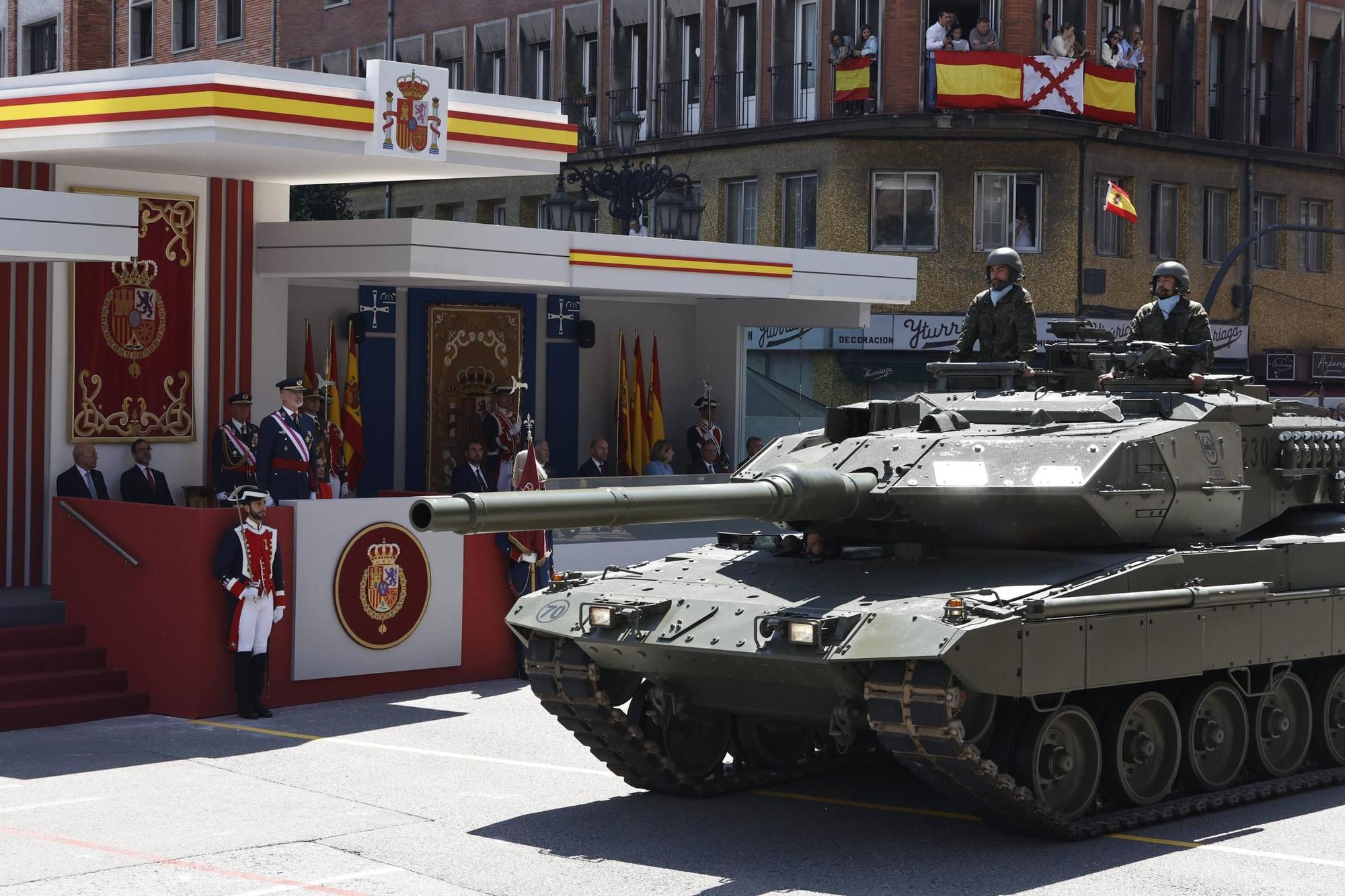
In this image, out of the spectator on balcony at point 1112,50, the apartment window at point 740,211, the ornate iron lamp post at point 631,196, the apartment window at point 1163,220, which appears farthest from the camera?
the apartment window at point 1163,220

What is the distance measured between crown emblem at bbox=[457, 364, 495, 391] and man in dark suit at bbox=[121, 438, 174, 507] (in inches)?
174

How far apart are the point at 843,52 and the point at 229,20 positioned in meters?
14.8

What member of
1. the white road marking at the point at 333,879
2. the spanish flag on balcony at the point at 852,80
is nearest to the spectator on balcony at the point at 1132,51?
the spanish flag on balcony at the point at 852,80

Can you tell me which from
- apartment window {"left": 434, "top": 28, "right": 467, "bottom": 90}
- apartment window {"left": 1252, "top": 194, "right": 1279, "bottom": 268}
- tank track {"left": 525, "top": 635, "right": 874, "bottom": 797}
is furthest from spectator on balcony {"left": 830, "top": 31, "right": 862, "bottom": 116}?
tank track {"left": 525, "top": 635, "right": 874, "bottom": 797}

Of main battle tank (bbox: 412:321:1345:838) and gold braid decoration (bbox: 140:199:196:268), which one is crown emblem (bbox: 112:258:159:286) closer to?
gold braid decoration (bbox: 140:199:196:268)

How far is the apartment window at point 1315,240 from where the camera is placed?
126 feet

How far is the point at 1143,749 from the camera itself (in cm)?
1143

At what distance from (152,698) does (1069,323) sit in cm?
762

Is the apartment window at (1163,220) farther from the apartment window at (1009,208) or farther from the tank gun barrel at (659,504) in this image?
the tank gun barrel at (659,504)

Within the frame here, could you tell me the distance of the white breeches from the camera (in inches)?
575

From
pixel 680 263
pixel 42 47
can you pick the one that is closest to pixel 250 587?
pixel 680 263

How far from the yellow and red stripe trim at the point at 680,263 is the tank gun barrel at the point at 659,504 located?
24.4 ft

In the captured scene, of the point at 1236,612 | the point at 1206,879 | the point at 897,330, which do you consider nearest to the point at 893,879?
the point at 1206,879

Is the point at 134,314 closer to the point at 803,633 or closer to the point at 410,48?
the point at 803,633
